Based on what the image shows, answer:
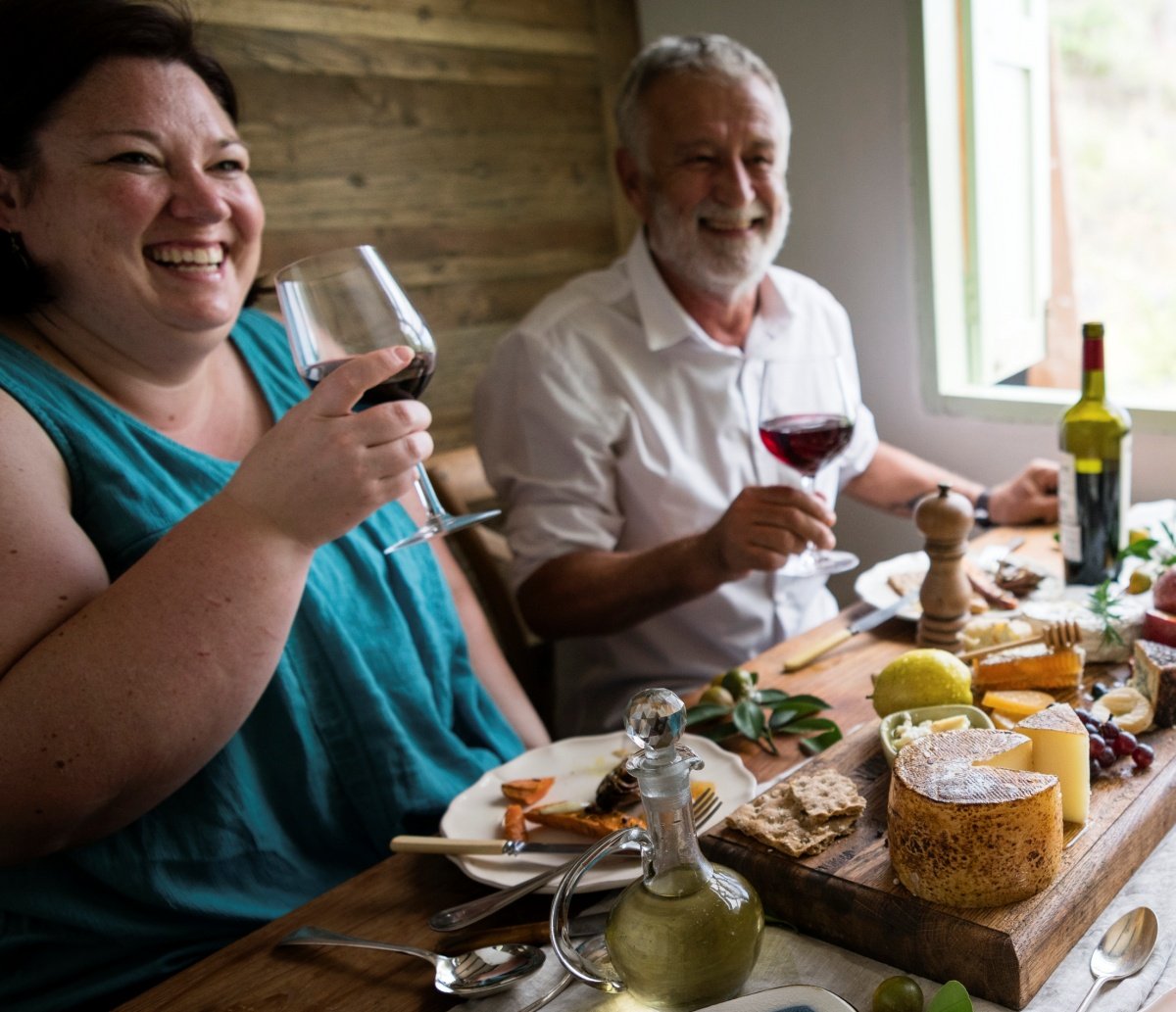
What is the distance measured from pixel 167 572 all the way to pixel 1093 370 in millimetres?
1181

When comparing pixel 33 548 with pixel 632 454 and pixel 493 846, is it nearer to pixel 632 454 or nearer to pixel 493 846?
→ pixel 493 846

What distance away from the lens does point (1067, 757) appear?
31.3 inches

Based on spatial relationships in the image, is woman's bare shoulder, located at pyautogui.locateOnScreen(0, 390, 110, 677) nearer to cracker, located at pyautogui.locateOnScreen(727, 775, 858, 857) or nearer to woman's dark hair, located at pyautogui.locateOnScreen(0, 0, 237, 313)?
woman's dark hair, located at pyautogui.locateOnScreen(0, 0, 237, 313)

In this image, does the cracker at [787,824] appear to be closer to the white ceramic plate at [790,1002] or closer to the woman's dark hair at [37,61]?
the white ceramic plate at [790,1002]

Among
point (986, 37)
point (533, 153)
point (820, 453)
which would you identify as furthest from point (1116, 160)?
point (820, 453)

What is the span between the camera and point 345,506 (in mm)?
943

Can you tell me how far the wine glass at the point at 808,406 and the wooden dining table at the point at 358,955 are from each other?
0.36 metres

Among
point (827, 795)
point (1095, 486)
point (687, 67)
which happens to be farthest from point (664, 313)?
point (827, 795)

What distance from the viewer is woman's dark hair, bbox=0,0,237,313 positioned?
1.07m

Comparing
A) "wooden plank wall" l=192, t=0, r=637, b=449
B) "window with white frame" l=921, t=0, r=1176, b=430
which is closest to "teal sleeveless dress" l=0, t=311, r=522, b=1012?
"wooden plank wall" l=192, t=0, r=637, b=449

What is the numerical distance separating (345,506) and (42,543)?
28cm

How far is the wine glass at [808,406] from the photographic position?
126cm

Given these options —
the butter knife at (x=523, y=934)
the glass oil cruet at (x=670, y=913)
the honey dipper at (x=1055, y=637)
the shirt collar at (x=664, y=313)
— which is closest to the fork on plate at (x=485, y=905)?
the butter knife at (x=523, y=934)

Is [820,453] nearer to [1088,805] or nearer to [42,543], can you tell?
[1088,805]
